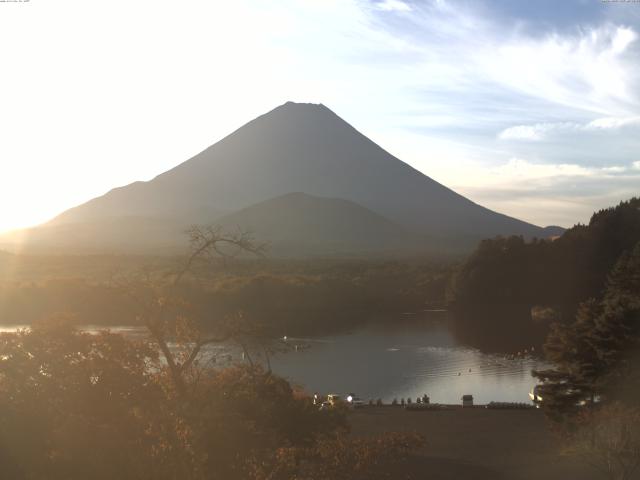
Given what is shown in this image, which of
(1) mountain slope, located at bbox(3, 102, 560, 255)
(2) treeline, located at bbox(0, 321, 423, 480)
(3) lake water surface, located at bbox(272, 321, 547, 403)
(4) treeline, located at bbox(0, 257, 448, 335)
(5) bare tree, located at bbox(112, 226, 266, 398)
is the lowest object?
(3) lake water surface, located at bbox(272, 321, 547, 403)

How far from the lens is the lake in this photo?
22.8 meters

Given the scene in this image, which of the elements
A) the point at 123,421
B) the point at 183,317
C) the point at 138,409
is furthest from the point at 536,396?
the point at 123,421

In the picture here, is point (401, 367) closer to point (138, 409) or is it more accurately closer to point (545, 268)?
point (138, 409)

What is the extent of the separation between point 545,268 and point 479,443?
1429 inches

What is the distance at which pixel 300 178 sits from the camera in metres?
136

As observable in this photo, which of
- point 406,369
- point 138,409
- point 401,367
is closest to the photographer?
point 138,409

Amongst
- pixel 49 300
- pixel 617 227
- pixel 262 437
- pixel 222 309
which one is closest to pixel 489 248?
pixel 617 227

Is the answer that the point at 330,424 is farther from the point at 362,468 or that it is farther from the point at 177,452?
the point at 177,452

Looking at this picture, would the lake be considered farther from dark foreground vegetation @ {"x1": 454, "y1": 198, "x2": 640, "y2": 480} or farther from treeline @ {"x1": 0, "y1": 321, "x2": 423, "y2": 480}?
treeline @ {"x1": 0, "y1": 321, "x2": 423, "y2": 480}

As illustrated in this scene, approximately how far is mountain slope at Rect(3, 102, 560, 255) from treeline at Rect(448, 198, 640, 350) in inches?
3109

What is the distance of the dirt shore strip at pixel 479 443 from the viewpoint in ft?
38.7

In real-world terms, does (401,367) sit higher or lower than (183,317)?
lower

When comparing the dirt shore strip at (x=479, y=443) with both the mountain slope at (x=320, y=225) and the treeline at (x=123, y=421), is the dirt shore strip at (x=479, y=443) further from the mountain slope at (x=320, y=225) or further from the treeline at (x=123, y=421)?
the mountain slope at (x=320, y=225)

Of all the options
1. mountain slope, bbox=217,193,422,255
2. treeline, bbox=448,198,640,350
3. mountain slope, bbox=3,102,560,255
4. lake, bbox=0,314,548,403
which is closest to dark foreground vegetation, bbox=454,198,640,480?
treeline, bbox=448,198,640,350
